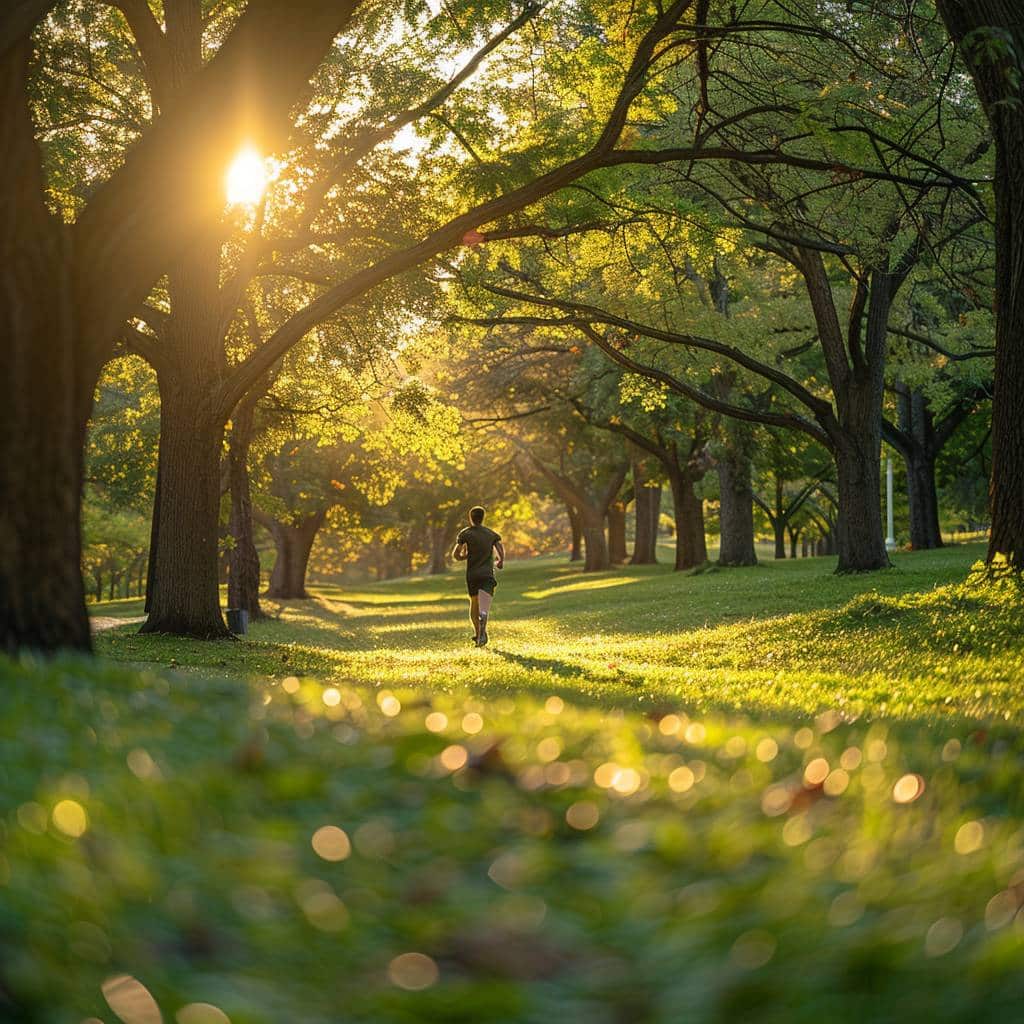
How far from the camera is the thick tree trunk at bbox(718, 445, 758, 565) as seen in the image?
37.2m

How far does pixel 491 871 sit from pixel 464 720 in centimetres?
209

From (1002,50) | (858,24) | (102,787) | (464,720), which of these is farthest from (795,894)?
(858,24)

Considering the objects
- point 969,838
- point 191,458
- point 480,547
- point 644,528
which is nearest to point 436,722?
point 969,838

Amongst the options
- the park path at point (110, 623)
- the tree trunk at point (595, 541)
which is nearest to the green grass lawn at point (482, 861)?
the park path at point (110, 623)

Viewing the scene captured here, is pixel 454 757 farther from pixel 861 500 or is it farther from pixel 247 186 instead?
pixel 861 500

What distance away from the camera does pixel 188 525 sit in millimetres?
17531

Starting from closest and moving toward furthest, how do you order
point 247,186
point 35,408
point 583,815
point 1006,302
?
1. point 583,815
2. point 35,408
3. point 1006,302
4. point 247,186

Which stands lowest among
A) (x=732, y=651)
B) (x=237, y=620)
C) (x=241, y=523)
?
(x=732, y=651)

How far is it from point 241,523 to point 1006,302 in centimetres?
2114

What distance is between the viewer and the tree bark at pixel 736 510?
37.0 m

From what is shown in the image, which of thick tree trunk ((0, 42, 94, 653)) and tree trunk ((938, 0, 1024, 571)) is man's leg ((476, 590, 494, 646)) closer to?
tree trunk ((938, 0, 1024, 571))

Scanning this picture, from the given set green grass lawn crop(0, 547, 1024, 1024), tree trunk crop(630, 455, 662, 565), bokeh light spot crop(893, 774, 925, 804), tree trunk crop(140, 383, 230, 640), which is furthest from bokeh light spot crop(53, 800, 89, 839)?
tree trunk crop(630, 455, 662, 565)

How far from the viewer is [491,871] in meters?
3.41

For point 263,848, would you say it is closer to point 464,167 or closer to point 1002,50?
point 1002,50
